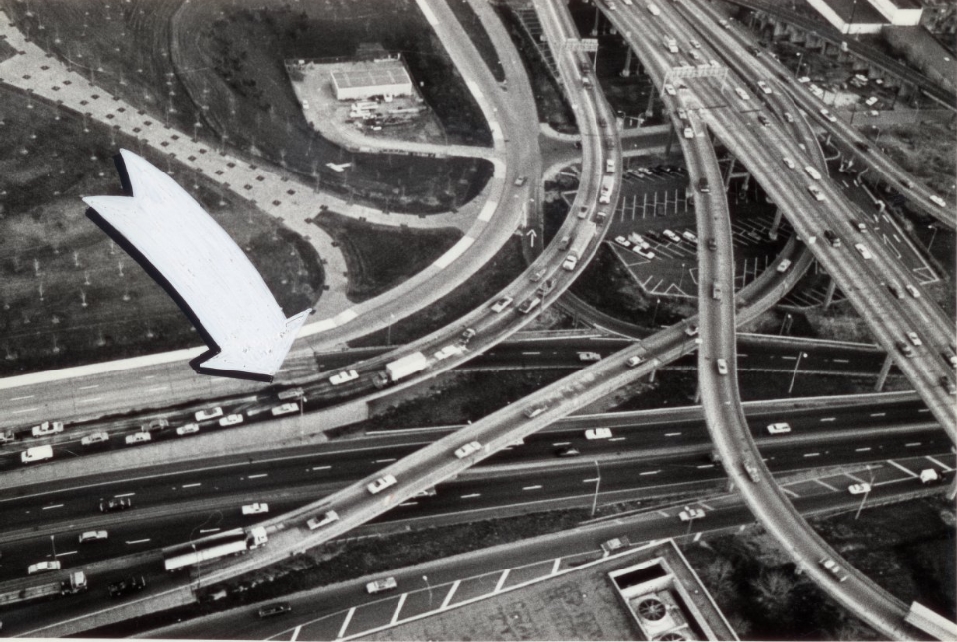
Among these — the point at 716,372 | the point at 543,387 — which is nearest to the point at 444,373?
the point at 543,387

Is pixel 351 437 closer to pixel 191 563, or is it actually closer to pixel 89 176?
pixel 191 563

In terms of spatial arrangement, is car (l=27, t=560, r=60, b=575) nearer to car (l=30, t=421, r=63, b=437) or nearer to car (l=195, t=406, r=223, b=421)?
car (l=30, t=421, r=63, b=437)

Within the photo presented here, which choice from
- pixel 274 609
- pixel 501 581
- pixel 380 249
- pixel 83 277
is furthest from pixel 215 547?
pixel 380 249

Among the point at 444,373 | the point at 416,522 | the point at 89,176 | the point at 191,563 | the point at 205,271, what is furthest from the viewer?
the point at 89,176

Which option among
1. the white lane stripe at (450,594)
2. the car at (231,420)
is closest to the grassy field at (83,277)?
the car at (231,420)

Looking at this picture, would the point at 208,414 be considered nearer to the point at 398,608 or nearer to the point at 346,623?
the point at 346,623

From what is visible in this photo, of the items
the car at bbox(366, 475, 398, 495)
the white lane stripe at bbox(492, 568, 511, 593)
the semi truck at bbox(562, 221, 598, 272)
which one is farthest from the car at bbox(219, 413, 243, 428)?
the semi truck at bbox(562, 221, 598, 272)
